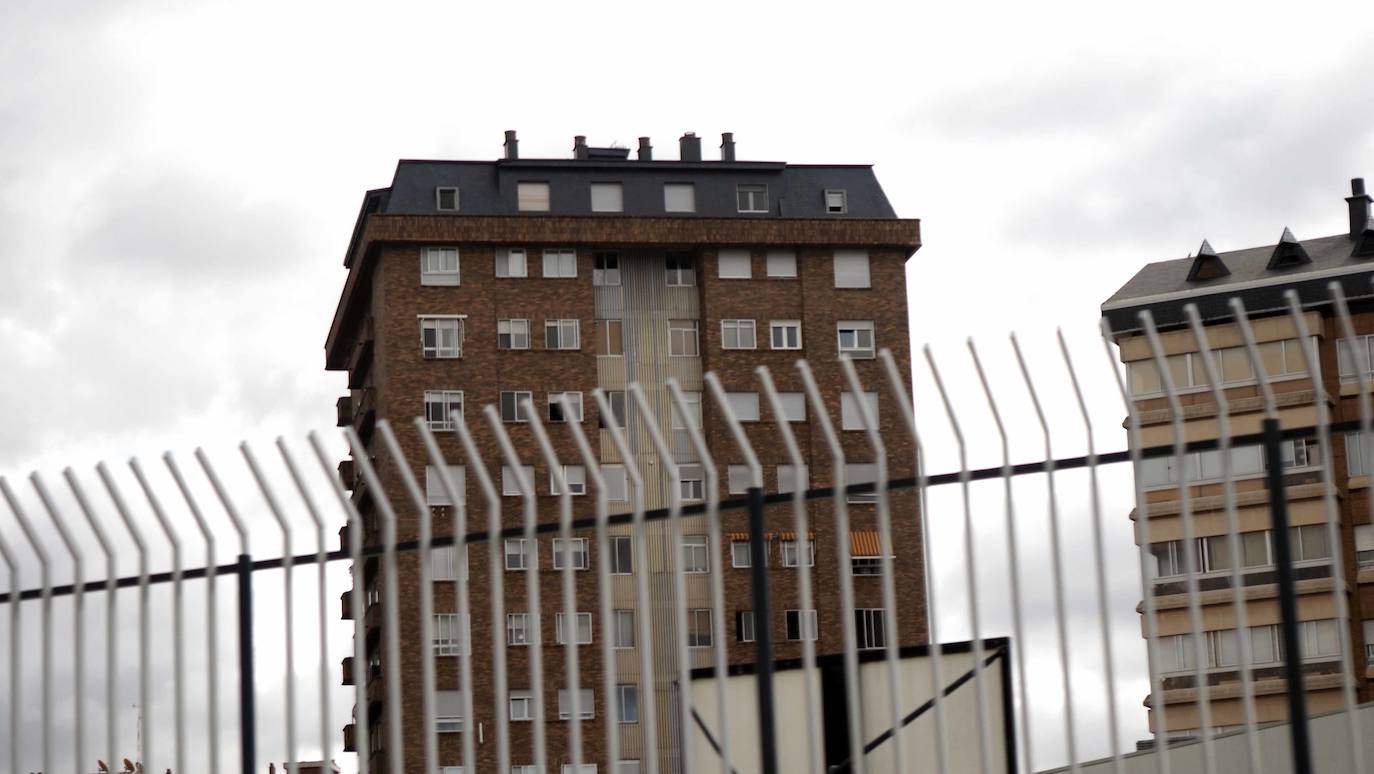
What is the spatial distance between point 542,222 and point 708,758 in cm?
6172

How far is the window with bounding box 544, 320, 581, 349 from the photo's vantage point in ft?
225

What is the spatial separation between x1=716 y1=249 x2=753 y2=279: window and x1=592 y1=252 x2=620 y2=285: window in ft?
11.9

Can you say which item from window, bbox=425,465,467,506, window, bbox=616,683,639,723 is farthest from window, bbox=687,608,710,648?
window, bbox=425,465,467,506

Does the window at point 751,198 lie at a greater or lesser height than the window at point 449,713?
greater

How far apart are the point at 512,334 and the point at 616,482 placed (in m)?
6.85

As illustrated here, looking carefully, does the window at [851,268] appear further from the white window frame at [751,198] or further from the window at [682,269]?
the window at [682,269]

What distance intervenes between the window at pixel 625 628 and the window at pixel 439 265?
13093 mm

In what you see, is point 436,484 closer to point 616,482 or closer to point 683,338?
point 616,482

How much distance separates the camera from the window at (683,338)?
69688 millimetres

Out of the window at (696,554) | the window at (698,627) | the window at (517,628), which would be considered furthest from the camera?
the window at (696,554)

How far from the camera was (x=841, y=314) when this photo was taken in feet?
232

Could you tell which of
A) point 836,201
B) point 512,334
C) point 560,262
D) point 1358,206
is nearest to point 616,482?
point 512,334

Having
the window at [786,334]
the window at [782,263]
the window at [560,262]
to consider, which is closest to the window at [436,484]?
the window at [560,262]

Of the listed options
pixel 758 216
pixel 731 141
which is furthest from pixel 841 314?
pixel 731 141
